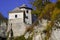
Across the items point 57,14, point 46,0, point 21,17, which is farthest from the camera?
point 21,17

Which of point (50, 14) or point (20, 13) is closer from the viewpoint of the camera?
point (50, 14)

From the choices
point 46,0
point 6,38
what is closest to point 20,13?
point 6,38

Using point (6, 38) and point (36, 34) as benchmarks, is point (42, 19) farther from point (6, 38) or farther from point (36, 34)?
point (6, 38)

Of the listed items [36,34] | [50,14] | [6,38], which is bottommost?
[6,38]

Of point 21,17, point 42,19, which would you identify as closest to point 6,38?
point 21,17

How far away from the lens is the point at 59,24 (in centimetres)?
1330

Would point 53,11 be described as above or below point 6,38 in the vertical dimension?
above

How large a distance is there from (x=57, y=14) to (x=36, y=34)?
1891 millimetres

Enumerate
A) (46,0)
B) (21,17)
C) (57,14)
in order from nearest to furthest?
(57,14) → (46,0) → (21,17)

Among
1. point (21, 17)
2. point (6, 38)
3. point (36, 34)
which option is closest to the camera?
point (36, 34)

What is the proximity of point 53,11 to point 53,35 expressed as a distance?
1252mm

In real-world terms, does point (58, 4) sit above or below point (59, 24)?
above

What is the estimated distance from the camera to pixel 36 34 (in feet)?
46.6

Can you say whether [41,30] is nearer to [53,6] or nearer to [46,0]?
[53,6]
